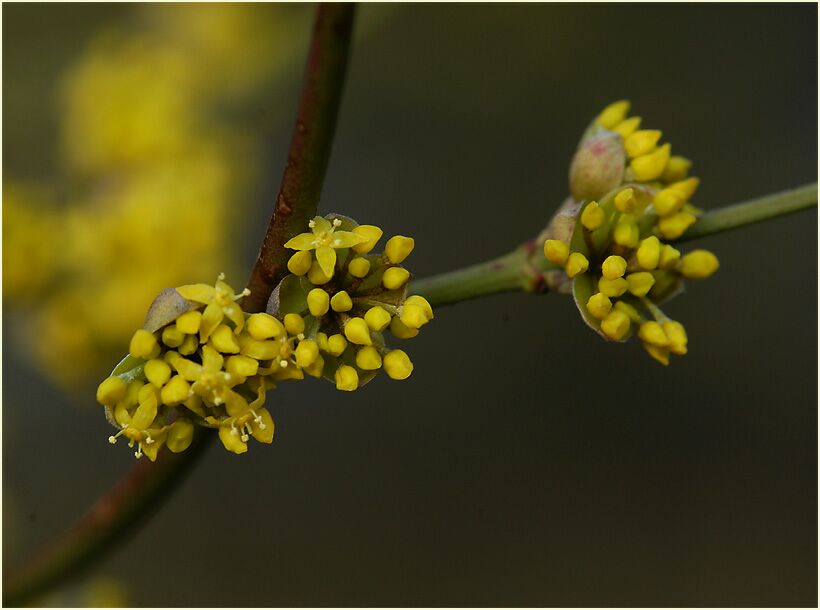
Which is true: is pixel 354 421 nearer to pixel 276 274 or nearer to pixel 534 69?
pixel 534 69

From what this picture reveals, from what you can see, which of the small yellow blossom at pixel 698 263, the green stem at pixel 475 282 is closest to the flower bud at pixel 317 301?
the green stem at pixel 475 282

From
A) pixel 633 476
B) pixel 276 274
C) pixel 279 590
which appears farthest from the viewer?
pixel 633 476

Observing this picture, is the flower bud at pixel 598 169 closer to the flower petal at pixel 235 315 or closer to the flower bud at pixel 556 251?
the flower bud at pixel 556 251

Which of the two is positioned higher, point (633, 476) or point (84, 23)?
point (84, 23)

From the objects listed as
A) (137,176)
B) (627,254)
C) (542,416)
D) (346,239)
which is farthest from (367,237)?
(542,416)

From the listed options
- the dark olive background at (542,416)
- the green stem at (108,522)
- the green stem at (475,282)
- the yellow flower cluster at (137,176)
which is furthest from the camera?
the dark olive background at (542,416)

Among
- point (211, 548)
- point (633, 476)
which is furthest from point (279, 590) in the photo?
point (633, 476)

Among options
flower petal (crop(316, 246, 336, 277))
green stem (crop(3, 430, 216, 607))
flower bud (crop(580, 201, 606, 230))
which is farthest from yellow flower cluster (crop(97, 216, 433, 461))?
flower bud (crop(580, 201, 606, 230))

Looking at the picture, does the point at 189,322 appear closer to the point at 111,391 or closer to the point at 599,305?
the point at 111,391
